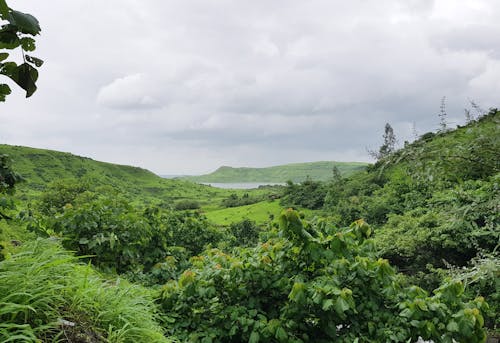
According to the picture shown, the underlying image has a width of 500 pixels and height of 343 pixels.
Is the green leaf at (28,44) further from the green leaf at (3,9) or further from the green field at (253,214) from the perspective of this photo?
the green field at (253,214)

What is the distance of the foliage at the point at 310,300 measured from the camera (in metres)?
4.70

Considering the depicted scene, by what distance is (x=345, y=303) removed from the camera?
4.34 meters

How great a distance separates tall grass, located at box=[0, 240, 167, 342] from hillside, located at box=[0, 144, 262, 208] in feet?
221

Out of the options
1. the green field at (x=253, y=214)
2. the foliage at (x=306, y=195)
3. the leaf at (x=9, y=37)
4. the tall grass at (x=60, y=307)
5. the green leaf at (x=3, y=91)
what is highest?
the leaf at (x=9, y=37)

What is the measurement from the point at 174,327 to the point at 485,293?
358 inches

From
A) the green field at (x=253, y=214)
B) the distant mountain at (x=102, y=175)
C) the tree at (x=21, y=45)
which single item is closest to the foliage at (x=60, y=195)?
the green field at (x=253, y=214)

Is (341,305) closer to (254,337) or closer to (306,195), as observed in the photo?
A: (254,337)

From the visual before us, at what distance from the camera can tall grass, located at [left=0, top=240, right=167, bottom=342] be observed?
8.55 ft

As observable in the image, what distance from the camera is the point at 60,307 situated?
118 inches

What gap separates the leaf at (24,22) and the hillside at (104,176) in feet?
226

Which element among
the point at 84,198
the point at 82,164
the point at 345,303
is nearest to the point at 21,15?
the point at 345,303

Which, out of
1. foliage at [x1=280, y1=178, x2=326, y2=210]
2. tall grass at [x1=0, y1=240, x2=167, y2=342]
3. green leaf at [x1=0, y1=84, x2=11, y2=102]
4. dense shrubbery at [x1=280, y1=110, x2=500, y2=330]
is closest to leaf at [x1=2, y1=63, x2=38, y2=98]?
green leaf at [x1=0, y1=84, x2=11, y2=102]

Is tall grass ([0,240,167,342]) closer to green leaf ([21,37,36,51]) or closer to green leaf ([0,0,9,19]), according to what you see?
green leaf ([21,37,36,51])

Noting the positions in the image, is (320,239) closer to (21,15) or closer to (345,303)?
(345,303)
